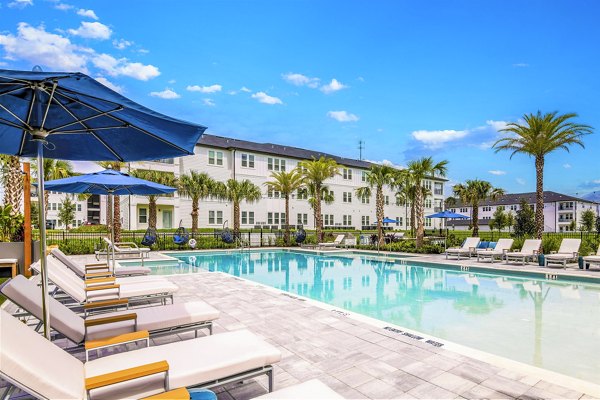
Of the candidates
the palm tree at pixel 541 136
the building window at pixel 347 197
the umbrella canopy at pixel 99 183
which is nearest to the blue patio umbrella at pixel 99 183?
the umbrella canopy at pixel 99 183

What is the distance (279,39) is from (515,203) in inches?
2937

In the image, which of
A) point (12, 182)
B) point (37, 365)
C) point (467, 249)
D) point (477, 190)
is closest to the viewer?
point (37, 365)

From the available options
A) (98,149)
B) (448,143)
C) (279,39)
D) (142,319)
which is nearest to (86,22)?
(279,39)

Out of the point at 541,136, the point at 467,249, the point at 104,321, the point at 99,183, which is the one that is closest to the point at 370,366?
the point at 104,321

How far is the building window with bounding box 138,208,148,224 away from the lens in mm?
31688

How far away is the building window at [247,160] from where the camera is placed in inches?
1399

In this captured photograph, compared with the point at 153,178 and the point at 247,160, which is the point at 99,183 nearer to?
the point at 153,178

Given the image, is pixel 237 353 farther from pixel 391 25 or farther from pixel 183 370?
pixel 391 25

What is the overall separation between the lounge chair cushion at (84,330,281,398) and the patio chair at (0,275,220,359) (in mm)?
439

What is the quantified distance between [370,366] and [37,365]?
10.9 ft

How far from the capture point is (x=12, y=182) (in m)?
16.5

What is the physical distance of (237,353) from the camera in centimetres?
343

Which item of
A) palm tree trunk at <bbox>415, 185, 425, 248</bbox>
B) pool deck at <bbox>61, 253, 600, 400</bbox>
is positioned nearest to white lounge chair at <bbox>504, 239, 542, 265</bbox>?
palm tree trunk at <bbox>415, 185, 425, 248</bbox>

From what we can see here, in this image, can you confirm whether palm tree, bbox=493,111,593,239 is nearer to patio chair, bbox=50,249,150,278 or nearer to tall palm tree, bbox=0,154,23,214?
patio chair, bbox=50,249,150,278
